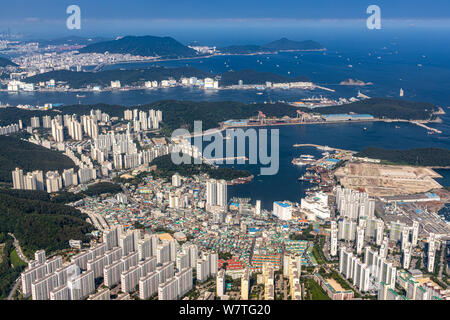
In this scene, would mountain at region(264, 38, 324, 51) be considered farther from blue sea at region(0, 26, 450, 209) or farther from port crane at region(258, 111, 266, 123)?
port crane at region(258, 111, 266, 123)

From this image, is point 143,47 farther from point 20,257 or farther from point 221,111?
point 20,257

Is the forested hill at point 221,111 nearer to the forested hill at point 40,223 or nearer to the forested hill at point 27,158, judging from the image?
the forested hill at point 27,158

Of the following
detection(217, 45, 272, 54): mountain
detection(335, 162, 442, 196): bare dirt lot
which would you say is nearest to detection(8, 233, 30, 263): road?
detection(335, 162, 442, 196): bare dirt lot

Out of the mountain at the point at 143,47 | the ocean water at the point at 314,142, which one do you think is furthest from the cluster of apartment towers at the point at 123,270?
the mountain at the point at 143,47

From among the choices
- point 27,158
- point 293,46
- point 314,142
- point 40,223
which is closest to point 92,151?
point 27,158
